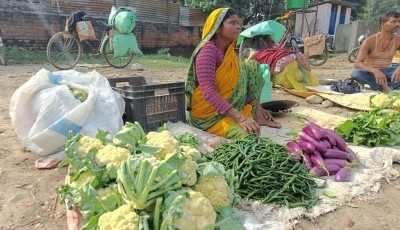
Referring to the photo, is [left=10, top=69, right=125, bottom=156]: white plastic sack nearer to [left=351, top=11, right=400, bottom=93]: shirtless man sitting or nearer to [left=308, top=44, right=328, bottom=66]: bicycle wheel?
[left=351, top=11, right=400, bottom=93]: shirtless man sitting

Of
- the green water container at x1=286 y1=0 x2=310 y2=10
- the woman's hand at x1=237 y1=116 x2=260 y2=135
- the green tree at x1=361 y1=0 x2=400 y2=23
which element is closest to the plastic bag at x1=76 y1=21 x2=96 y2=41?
the woman's hand at x1=237 y1=116 x2=260 y2=135

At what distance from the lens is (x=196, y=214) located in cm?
146

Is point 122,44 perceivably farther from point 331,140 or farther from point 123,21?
point 331,140

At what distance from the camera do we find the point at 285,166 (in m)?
2.44

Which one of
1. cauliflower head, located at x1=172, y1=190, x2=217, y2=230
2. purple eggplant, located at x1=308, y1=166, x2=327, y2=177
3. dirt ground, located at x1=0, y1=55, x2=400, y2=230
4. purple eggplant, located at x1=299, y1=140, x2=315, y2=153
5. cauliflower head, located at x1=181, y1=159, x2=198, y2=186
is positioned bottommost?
dirt ground, located at x1=0, y1=55, x2=400, y2=230

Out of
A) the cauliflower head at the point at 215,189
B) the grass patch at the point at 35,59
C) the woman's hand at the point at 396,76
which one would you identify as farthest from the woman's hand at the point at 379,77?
the grass patch at the point at 35,59

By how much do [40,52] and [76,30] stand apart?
3.20m

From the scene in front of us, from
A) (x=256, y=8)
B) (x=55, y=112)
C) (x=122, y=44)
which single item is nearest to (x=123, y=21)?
A: (x=122, y=44)

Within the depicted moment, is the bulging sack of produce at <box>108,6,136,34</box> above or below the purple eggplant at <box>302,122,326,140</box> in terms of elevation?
above

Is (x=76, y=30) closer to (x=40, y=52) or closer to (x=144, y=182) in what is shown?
(x=40, y=52)

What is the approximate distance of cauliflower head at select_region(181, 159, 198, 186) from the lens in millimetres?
1617

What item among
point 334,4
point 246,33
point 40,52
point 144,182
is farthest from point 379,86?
point 334,4

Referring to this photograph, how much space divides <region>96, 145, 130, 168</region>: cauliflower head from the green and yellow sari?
1.64 meters

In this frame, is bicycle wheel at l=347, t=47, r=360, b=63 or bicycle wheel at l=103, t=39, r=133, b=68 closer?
bicycle wheel at l=103, t=39, r=133, b=68
